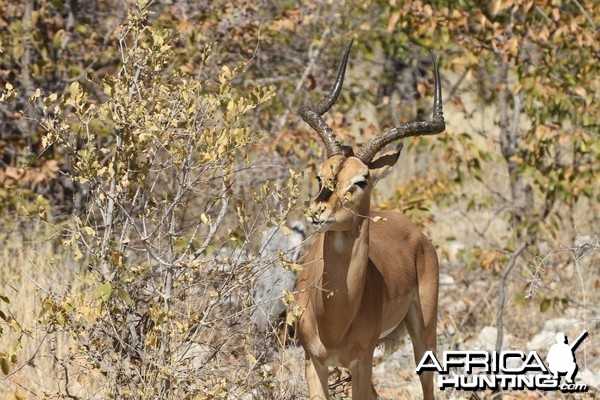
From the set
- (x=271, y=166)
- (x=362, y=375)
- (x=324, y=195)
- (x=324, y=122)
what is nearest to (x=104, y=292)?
(x=324, y=195)

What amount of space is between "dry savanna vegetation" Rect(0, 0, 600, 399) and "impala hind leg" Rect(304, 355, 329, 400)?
0.49 feet

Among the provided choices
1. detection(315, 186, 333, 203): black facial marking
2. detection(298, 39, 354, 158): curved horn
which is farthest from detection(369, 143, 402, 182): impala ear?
detection(315, 186, 333, 203): black facial marking

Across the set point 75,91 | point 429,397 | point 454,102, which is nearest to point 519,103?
point 454,102

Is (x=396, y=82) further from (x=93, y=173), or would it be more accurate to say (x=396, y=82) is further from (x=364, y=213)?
(x=93, y=173)

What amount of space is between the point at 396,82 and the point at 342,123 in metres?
2.51

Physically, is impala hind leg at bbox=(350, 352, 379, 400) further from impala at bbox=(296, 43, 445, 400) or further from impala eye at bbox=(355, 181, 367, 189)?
impala eye at bbox=(355, 181, 367, 189)

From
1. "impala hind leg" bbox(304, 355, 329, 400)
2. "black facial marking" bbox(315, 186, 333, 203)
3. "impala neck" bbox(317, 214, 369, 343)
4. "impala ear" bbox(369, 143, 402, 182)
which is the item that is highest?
"impala ear" bbox(369, 143, 402, 182)

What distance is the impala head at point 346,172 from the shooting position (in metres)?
5.30

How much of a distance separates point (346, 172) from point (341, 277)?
1.87 ft

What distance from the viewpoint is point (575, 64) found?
970 centimetres

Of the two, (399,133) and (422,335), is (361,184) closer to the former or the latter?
(399,133)

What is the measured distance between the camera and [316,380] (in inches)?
233

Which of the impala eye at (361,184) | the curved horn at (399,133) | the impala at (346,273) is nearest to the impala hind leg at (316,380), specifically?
the impala at (346,273)

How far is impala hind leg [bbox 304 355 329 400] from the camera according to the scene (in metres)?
5.89
